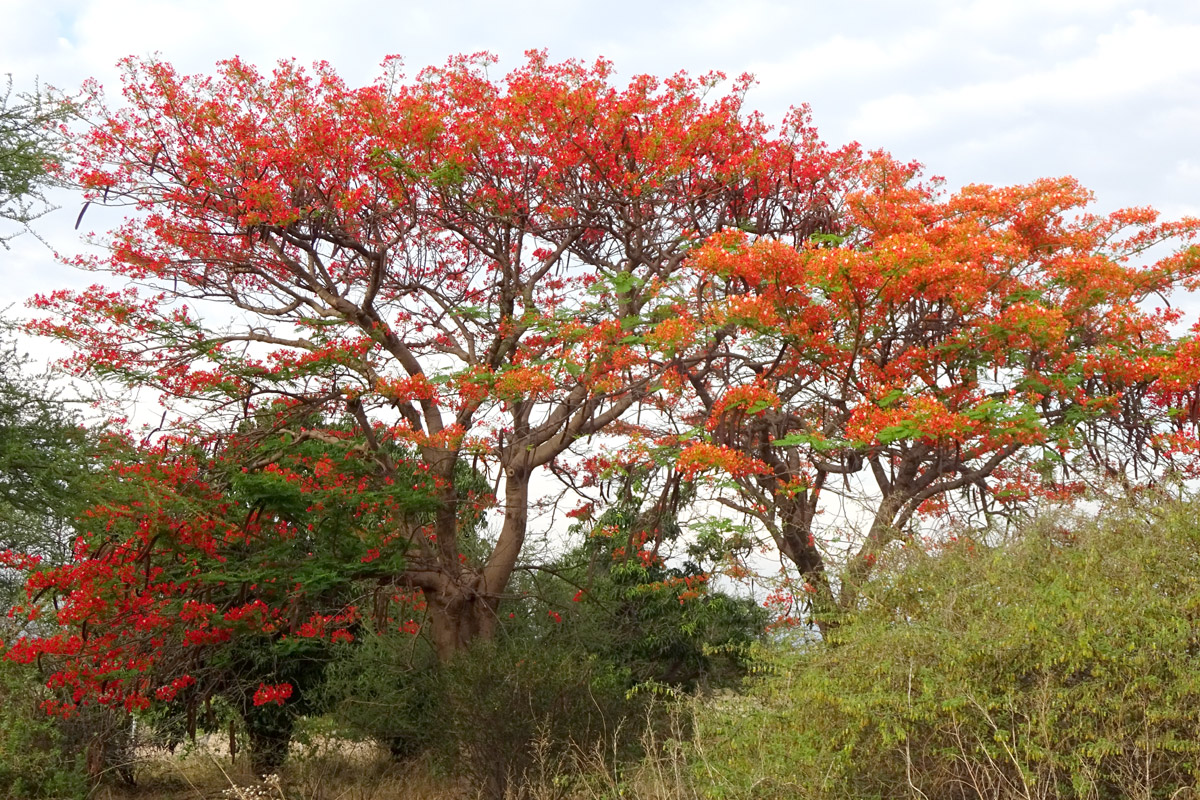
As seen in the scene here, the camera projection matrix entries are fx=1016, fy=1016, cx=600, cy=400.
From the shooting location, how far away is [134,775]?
13883mm

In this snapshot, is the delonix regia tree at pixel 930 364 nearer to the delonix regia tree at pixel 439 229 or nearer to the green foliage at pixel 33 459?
the delonix regia tree at pixel 439 229

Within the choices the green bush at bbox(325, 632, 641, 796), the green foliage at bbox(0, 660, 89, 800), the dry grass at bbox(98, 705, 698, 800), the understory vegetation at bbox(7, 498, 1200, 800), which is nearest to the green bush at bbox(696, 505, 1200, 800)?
the understory vegetation at bbox(7, 498, 1200, 800)

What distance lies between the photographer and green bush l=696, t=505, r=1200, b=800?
6102mm

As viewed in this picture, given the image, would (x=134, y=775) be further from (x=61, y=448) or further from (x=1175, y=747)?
(x=1175, y=747)

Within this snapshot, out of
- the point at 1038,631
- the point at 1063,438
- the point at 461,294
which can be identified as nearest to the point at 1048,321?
the point at 1063,438

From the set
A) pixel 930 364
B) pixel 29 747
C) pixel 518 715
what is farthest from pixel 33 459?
pixel 930 364

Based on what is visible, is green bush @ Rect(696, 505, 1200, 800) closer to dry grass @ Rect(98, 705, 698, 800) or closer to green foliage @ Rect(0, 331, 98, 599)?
dry grass @ Rect(98, 705, 698, 800)

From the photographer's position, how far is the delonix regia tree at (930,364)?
9.45 meters

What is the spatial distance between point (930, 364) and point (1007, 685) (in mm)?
4613

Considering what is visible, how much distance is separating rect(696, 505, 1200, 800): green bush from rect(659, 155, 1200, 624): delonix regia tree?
1.35m

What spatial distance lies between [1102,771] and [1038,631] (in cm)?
95

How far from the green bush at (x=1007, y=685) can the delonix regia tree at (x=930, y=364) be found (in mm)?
1345

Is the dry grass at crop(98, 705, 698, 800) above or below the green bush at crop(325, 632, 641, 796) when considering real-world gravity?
below

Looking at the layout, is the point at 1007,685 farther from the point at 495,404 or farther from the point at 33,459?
the point at 33,459
